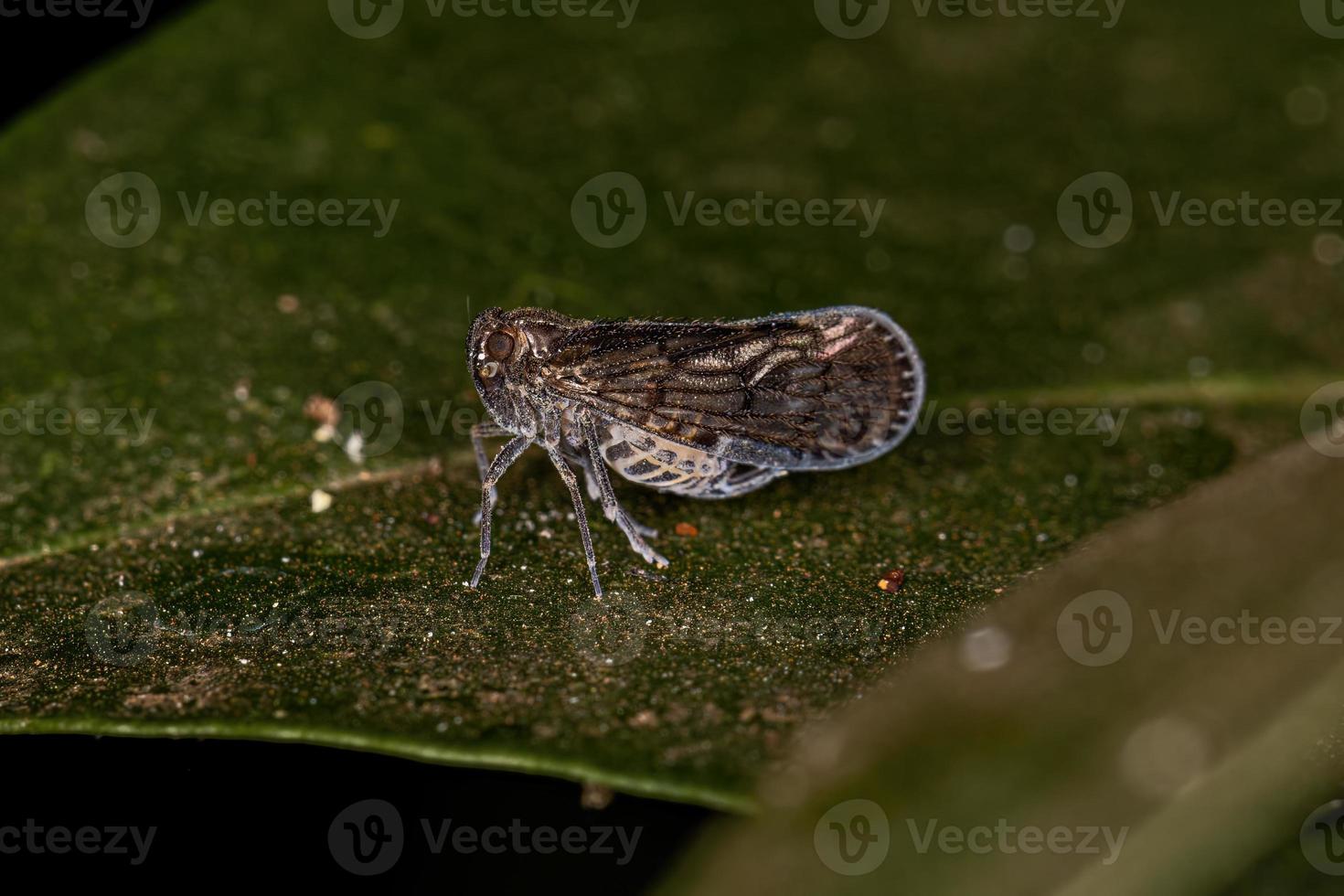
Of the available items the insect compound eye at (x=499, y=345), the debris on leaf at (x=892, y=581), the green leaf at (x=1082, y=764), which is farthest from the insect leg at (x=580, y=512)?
the green leaf at (x=1082, y=764)

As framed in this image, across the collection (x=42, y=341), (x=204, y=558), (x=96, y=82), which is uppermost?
(x=96, y=82)

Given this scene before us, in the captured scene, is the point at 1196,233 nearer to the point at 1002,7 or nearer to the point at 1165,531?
the point at 1002,7

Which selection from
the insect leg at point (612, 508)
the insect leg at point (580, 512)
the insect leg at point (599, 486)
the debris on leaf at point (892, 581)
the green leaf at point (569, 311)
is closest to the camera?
the green leaf at point (569, 311)

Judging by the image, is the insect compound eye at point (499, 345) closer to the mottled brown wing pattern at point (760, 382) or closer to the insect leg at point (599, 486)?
the mottled brown wing pattern at point (760, 382)

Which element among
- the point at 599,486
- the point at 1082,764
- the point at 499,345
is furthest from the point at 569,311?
the point at 1082,764

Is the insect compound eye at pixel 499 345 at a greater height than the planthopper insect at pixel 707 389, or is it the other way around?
the insect compound eye at pixel 499 345

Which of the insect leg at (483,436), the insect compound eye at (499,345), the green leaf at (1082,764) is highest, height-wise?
the insect compound eye at (499,345)

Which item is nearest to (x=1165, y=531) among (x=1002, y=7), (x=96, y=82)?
(x=1002, y=7)

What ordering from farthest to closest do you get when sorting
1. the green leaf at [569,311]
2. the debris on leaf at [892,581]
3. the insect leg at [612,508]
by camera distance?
the insect leg at [612,508]
the debris on leaf at [892,581]
the green leaf at [569,311]

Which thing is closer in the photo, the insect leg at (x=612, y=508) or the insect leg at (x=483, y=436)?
the insect leg at (x=612, y=508)
